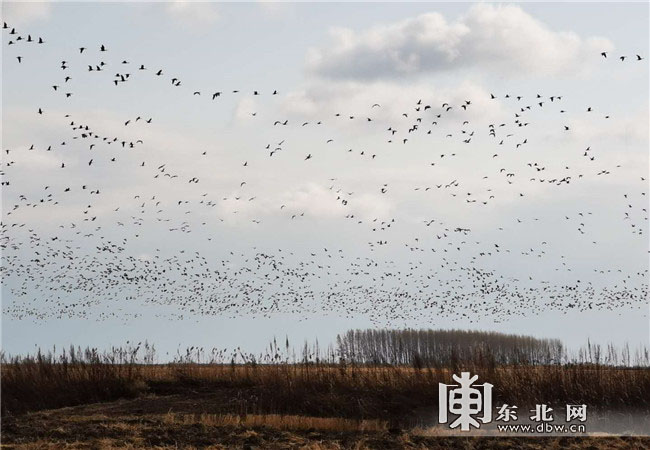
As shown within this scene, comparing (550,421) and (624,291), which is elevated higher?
(624,291)

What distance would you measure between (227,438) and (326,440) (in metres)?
2.44

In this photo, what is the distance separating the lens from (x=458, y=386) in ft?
89.0

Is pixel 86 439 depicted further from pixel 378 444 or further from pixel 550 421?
pixel 550 421

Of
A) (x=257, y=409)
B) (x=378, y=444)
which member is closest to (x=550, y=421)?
(x=378, y=444)

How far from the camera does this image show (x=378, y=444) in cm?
1962

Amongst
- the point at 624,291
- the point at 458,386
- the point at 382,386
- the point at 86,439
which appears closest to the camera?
the point at 86,439

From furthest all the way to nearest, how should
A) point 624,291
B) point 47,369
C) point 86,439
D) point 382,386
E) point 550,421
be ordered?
point 624,291 < point 47,369 < point 382,386 < point 550,421 < point 86,439

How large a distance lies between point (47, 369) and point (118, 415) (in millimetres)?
8178

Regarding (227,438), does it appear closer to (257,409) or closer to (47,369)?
(257,409)

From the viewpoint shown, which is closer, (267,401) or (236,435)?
(236,435)

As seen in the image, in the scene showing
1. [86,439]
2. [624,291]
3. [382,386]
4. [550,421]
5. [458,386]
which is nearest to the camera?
[86,439]

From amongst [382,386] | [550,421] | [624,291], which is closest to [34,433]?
[382,386]

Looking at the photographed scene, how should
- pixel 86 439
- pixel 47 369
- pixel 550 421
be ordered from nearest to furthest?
pixel 86 439 → pixel 550 421 → pixel 47 369

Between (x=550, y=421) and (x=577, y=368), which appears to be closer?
(x=550, y=421)
